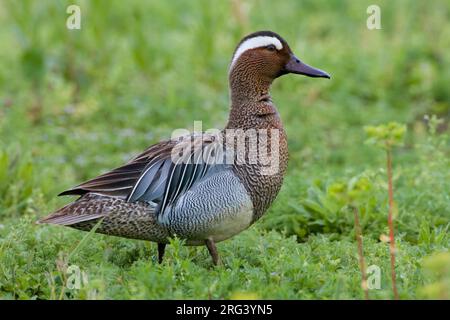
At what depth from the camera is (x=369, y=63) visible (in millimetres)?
8711

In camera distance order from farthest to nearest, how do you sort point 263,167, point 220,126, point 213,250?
1. point 220,126
2. point 263,167
3. point 213,250

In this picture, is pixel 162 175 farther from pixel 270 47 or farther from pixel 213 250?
pixel 270 47

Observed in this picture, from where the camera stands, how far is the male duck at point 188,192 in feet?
14.7

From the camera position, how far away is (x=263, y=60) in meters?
4.94

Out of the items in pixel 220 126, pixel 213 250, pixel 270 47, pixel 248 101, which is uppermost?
pixel 270 47

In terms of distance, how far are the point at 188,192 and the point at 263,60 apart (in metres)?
0.92

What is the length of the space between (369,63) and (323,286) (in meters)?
5.08

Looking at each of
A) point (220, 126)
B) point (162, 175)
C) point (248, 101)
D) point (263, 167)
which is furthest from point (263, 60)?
point (220, 126)

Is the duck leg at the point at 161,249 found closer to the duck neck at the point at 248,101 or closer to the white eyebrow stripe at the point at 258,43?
the duck neck at the point at 248,101

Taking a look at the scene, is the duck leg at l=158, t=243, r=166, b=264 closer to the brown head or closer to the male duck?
the male duck

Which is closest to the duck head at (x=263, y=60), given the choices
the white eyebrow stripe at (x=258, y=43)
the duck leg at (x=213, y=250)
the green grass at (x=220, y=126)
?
the white eyebrow stripe at (x=258, y=43)

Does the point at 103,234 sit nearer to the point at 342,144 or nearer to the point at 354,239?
the point at 354,239

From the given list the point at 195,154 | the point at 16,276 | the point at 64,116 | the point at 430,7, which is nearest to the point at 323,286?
the point at 195,154

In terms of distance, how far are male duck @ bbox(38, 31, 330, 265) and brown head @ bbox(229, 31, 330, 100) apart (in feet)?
0.58
